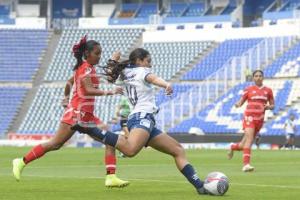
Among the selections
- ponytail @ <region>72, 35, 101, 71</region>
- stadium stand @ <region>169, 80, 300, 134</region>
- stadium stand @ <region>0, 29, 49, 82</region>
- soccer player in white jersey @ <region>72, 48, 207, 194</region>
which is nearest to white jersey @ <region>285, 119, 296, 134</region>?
stadium stand @ <region>169, 80, 300, 134</region>

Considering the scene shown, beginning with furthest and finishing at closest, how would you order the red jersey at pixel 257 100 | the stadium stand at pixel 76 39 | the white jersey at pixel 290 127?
the stadium stand at pixel 76 39
the white jersey at pixel 290 127
the red jersey at pixel 257 100

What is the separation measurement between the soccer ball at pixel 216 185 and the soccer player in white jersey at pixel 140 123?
167mm

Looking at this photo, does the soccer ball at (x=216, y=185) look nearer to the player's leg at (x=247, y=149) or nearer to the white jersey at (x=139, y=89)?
the white jersey at (x=139, y=89)

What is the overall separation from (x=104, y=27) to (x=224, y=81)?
51.2 ft

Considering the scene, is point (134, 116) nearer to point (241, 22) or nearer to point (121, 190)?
point (121, 190)

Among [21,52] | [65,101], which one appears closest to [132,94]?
[65,101]

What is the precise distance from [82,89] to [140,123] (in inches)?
67.2

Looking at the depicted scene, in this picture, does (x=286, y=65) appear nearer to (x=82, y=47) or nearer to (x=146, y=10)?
(x=146, y=10)

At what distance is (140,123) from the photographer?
14.6m

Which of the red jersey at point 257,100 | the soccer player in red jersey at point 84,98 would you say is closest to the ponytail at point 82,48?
the soccer player in red jersey at point 84,98

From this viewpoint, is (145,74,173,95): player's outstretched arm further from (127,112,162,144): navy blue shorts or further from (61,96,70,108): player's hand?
(61,96,70,108): player's hand

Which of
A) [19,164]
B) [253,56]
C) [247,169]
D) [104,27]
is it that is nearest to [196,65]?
[253,56]

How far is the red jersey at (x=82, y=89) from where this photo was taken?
15938 mm

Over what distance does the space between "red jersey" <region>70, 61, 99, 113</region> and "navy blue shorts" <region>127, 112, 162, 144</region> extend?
1417mm
